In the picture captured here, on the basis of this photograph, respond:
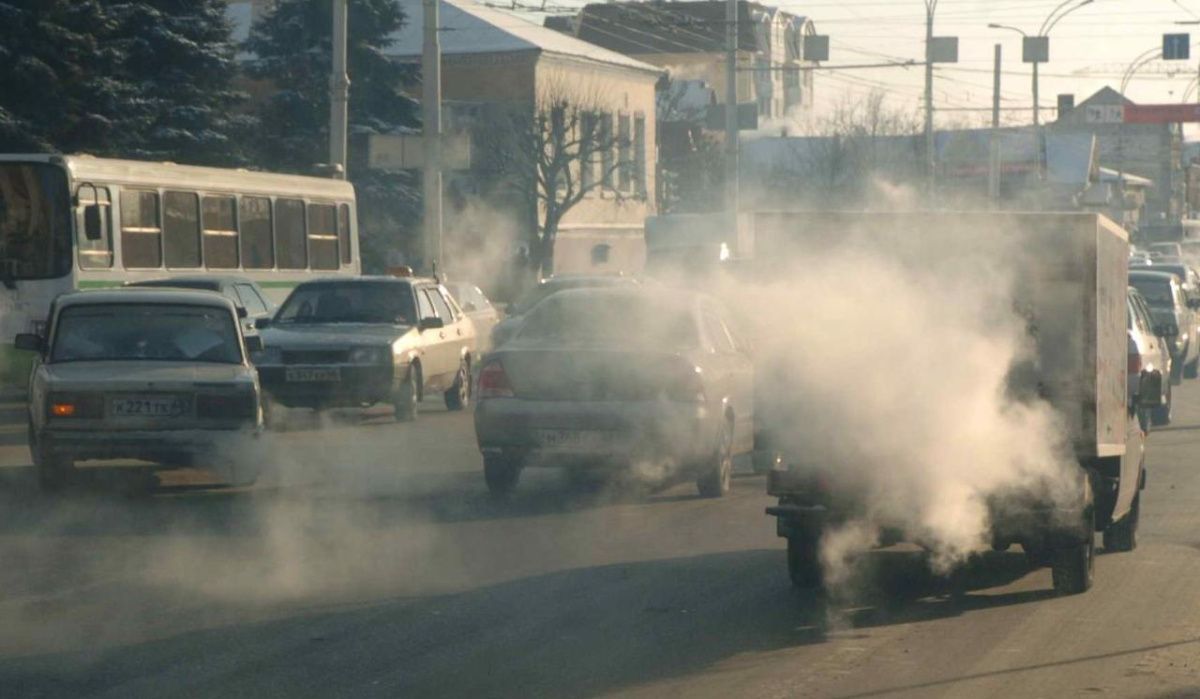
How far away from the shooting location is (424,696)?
726 centimetres

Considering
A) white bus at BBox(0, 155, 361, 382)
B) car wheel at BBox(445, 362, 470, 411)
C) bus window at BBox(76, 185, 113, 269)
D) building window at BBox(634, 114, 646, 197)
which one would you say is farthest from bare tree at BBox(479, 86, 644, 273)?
car wheel at BBox(445, 362, 470, 411)

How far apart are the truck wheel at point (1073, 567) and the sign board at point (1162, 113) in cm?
9076

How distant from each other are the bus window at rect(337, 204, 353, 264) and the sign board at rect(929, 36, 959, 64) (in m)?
26.0

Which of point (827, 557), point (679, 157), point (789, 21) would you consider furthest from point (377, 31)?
point (789, 21)

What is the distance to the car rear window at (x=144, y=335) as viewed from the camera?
1399cm

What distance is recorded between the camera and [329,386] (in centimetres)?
2016

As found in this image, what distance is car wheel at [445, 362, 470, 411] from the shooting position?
77.9 feet

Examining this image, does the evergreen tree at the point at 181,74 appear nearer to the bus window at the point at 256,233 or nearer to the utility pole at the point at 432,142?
the utility pole at the point at 432,142

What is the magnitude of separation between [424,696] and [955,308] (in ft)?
12.5

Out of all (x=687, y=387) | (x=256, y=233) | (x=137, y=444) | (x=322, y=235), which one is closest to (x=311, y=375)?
Answer: (x=137, y=444)

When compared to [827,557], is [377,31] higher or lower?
higher

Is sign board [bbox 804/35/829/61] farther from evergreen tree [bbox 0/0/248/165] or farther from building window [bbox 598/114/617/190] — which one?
evergreen tree [bbox 0/0/248/165]

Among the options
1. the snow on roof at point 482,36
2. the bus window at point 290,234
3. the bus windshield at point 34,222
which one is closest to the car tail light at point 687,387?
the bus windshield at point 34,222

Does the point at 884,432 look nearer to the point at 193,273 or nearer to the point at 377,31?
the point at 193,273
